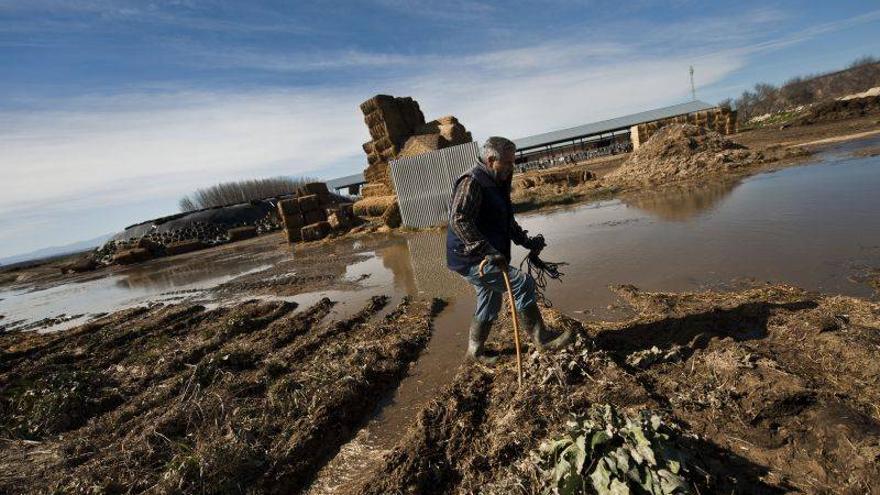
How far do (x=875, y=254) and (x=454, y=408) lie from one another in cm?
498

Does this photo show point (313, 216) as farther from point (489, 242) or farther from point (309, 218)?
point (489, 242)

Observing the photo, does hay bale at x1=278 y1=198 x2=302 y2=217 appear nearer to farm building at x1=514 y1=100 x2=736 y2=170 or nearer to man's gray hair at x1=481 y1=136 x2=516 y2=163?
man's gray hair at x1=481 y1=136 x2=516 y2=163

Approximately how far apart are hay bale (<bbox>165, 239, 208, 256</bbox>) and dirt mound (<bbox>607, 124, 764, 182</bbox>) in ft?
73.9

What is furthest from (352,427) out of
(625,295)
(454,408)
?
(625,295)

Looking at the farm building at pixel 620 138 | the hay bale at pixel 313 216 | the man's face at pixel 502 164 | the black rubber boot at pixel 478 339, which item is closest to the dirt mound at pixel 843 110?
the farm building at pixel 620 138

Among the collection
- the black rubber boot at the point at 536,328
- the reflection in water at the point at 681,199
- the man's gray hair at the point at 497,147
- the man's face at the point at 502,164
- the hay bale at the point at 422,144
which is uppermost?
the hay bale at the point at 422,144

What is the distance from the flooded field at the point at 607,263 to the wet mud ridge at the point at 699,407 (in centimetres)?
52

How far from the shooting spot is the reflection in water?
922cm

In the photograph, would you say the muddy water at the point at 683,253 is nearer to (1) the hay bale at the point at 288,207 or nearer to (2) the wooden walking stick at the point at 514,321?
(2) the wooden walking stick at the point at 514,321

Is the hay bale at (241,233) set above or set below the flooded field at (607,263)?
above

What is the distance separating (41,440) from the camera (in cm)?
405

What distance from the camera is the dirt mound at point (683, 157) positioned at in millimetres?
14164

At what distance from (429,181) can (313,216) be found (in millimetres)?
6968

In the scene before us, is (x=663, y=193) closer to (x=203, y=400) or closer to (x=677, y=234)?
(x=677, y=234)
